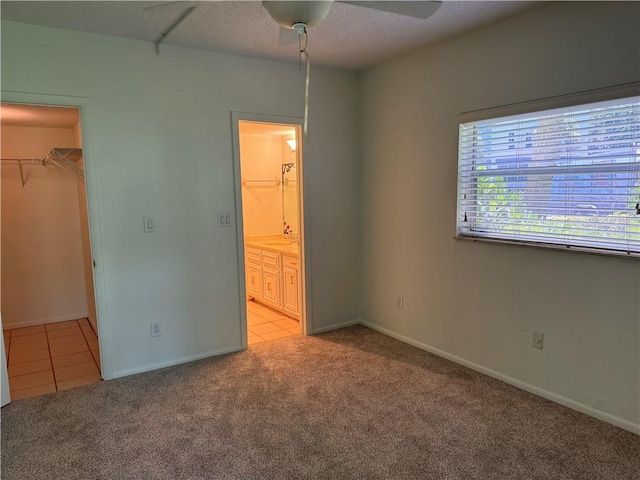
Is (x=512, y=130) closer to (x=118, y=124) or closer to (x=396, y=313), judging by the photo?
(x=396, y=313)

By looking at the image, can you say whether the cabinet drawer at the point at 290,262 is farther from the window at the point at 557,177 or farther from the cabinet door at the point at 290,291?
the window at the point at 557,177

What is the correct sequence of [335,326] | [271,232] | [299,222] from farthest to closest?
[271,232]
[335,326]
[299,222]

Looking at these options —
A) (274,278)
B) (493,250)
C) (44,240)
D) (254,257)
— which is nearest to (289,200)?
(254,257)

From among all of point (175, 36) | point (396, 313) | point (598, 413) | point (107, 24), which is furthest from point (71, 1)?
point (598, 413)

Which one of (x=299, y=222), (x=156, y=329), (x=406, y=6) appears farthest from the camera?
(x=299, y=222)

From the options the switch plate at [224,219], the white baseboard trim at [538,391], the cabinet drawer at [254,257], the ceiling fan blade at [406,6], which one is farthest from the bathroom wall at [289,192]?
the ceiling fan blade at [406,6]

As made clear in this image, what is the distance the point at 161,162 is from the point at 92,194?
52 centimetres

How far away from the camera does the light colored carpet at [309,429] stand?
6.73ft

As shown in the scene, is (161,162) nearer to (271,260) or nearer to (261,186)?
(271,260)

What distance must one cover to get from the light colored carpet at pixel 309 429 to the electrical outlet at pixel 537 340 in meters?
0.33

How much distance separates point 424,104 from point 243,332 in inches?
95.2

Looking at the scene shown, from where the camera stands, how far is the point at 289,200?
5645 millimetres

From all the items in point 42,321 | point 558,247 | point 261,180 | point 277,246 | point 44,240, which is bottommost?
point 42,321

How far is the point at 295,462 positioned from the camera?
2096 mm
